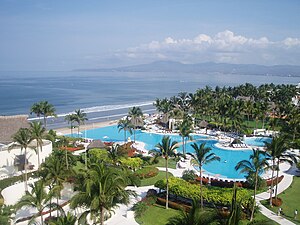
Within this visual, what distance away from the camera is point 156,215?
24.8 meters

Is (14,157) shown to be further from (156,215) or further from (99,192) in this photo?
(99,192)

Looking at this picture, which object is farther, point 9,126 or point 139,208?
point 9,126

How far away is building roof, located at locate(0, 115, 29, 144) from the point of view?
34.4 m

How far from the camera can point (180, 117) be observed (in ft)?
197

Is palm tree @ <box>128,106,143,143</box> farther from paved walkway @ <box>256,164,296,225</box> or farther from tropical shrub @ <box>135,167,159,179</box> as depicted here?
paved walkway @ <box>256,164,296,225</box>

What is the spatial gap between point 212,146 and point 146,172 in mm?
18093

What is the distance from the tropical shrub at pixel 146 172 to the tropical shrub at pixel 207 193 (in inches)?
208

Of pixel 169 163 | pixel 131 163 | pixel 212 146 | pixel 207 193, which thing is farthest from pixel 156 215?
pixel 212 146

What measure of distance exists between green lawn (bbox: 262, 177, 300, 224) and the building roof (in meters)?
26.2

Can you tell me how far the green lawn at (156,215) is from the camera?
928 inches

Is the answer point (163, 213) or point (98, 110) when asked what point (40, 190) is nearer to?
point (163, 213)

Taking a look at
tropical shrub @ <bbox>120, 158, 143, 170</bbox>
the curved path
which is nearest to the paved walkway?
the curved path

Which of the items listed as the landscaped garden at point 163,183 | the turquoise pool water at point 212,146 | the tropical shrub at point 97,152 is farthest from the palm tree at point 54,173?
the turquoise pool water at point 212,146

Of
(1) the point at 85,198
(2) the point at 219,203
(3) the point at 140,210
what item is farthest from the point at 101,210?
(2) the point at 219,203
